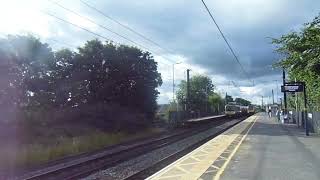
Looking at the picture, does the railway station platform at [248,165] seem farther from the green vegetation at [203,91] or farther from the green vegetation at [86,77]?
the green vegetation at [203,91]

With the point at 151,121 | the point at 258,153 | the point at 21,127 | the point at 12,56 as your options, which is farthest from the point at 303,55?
the point at 151,121

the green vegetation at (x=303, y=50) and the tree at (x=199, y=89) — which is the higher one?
the tree at (x=199, y=89)

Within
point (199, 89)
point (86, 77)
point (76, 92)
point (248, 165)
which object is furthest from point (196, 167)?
point (199, 89)

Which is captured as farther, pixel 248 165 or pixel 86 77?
pixel 86 77

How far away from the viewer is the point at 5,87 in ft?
132

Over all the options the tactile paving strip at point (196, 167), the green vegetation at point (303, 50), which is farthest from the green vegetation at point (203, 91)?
the tactile paving strip at point (196, 167)

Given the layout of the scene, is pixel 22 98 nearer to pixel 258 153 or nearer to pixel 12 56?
pixel 12 56

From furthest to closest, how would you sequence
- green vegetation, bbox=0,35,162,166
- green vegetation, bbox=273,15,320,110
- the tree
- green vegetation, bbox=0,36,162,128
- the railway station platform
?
the tree < green vegetation, bbox=0,36,162,128 < green vegetation, bbox=0,35,162,166 < green vegetation, bbox=273,15,320,110 < the railway station platform

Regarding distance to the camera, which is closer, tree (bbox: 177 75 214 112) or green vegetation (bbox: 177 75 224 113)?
tree (bbox: 177 75 214 112)

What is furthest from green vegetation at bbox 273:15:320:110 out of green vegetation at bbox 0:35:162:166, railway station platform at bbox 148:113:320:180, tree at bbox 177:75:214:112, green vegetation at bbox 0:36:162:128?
tree at bbox 177:75:214:112

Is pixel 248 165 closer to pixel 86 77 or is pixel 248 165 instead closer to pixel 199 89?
pixel 86 77

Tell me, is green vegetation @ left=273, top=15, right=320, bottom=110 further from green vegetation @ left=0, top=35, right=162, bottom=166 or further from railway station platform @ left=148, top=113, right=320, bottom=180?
green vegetation @ left=0, top=35, right=162, bottom=166

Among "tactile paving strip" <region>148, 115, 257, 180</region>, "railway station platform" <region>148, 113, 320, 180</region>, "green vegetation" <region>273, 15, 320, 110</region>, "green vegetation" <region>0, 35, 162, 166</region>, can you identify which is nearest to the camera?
"railway station platform" <region>148, 113, 320, 180</region>

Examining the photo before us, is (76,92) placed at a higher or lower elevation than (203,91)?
lower
